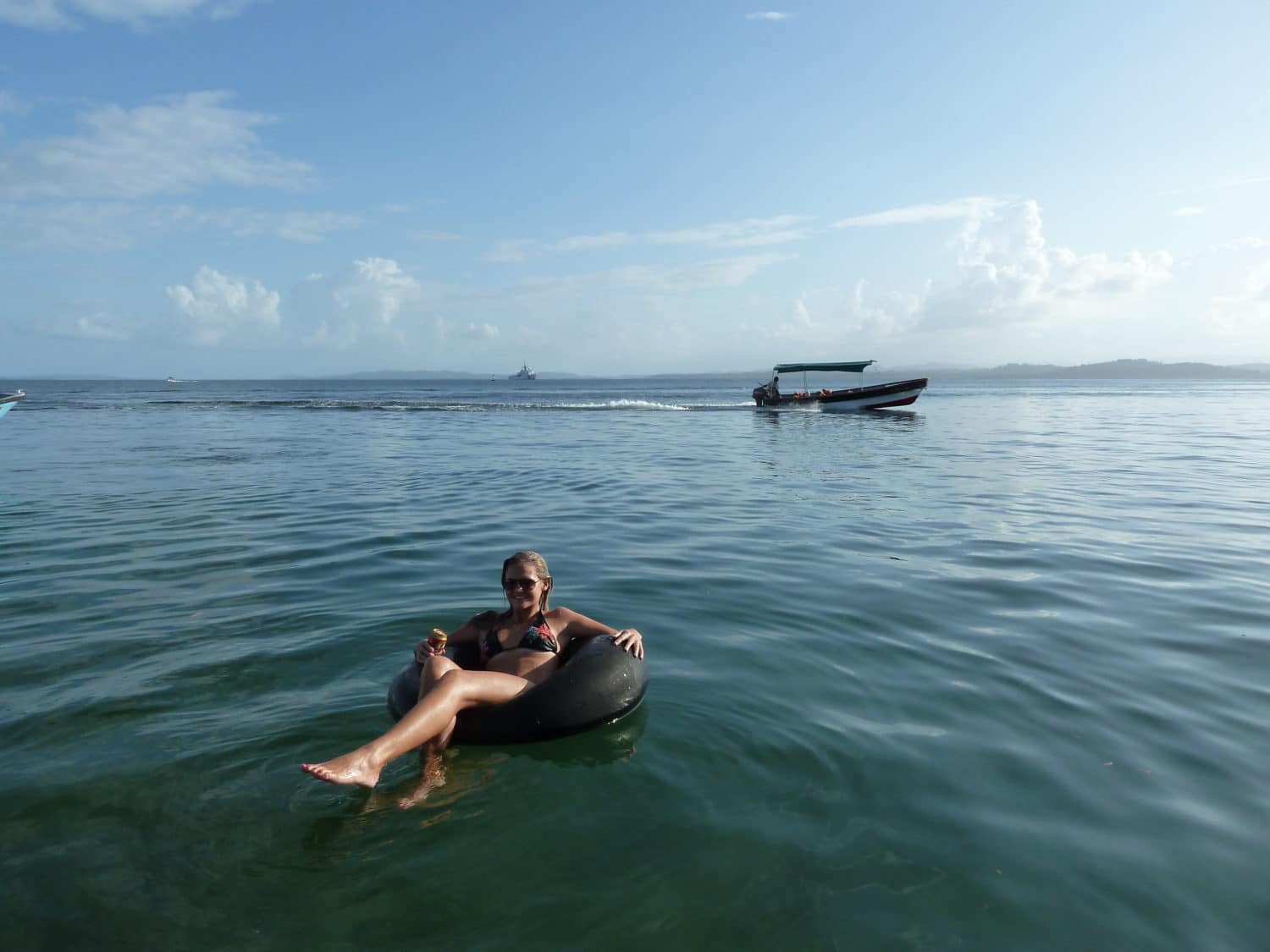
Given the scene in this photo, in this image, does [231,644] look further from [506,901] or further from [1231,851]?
[1231,851]

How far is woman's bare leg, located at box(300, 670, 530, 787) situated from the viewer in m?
4.46

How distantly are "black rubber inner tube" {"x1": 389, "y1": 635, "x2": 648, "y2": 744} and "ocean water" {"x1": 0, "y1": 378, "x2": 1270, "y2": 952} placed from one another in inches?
6.8

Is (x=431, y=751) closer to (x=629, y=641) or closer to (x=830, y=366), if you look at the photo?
(x=629, y=641)

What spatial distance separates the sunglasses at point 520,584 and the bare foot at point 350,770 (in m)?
1.60

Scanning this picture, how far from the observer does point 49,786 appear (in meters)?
4.92

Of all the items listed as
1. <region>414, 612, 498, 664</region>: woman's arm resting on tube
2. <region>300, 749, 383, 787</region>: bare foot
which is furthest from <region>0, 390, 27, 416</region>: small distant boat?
<region>300, 749, 383, 787</region>: bare foot

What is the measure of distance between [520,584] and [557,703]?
34.4 inches

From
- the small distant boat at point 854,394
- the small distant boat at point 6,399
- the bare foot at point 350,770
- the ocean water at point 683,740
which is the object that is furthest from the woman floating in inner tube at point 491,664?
the small distant boat at point 854,394

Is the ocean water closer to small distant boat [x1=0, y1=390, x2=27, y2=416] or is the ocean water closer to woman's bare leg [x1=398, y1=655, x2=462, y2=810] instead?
woman's bare leg [x1=398, y1=655, x2=462, y2=810]

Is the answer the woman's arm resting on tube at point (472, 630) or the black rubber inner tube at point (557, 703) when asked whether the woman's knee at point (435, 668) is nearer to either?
the black rubber inner tube at point (557, 703)

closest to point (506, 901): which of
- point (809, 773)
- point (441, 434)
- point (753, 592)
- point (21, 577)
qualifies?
point (809, 773)

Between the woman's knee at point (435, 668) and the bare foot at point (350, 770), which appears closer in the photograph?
the bare foot at point (350, 770)

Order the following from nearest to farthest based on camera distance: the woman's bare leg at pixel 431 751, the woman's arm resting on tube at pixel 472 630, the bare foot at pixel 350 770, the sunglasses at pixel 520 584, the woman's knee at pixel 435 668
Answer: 1. the bare foot at pixel 350 770
2. the woman's bare leg at pixel 431 751
3. the woman's knee at pixel 435 668
4. the sunglasses at pixel 520 584
5. the woman's arm resting on tube at pixel 472 630

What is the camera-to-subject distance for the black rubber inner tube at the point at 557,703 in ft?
17.8
